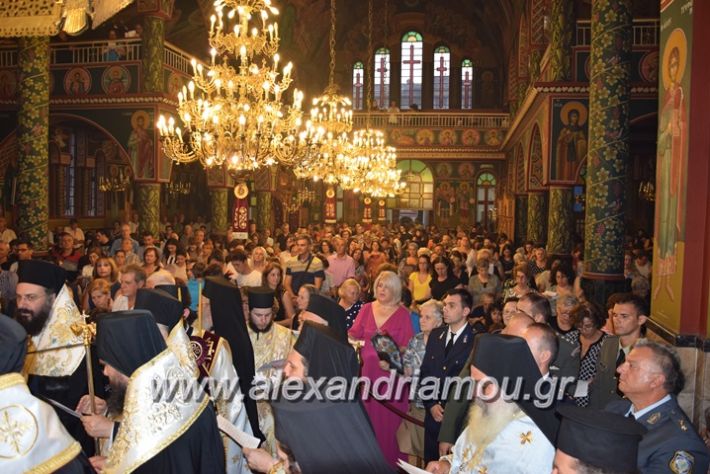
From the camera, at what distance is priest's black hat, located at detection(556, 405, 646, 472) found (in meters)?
2.43

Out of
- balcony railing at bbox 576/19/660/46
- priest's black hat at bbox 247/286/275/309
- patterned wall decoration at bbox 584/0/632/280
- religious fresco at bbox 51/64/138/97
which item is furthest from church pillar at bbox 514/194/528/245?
priest's black hat at bbox 247/286/275/309

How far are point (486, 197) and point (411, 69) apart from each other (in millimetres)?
8238

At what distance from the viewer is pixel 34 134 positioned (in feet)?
42.2

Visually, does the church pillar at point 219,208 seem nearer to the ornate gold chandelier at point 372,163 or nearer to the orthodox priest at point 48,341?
the ornate gold chandelier at point 372,163

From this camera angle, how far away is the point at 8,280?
9.19 m

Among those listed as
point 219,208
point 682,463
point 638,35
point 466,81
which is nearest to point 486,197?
point 466,81

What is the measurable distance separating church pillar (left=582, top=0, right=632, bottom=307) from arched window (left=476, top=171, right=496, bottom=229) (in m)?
23.8

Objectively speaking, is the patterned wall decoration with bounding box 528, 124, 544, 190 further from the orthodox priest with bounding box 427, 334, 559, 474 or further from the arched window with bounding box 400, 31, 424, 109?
the arched window with bounding box 400, 31, 424, 109

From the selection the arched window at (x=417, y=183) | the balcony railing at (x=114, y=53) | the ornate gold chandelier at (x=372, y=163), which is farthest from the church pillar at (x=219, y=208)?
the arched window at (x=417, y=183)

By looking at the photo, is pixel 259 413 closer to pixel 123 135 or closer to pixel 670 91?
pixel 670 91

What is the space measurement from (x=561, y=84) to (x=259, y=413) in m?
11.4

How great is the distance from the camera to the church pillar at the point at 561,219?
1462 cm

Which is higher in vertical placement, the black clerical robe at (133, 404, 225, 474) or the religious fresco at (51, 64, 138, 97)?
the religious fresco at (51, 64, 138, 97)

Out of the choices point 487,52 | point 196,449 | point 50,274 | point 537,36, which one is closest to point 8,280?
point 50,274
